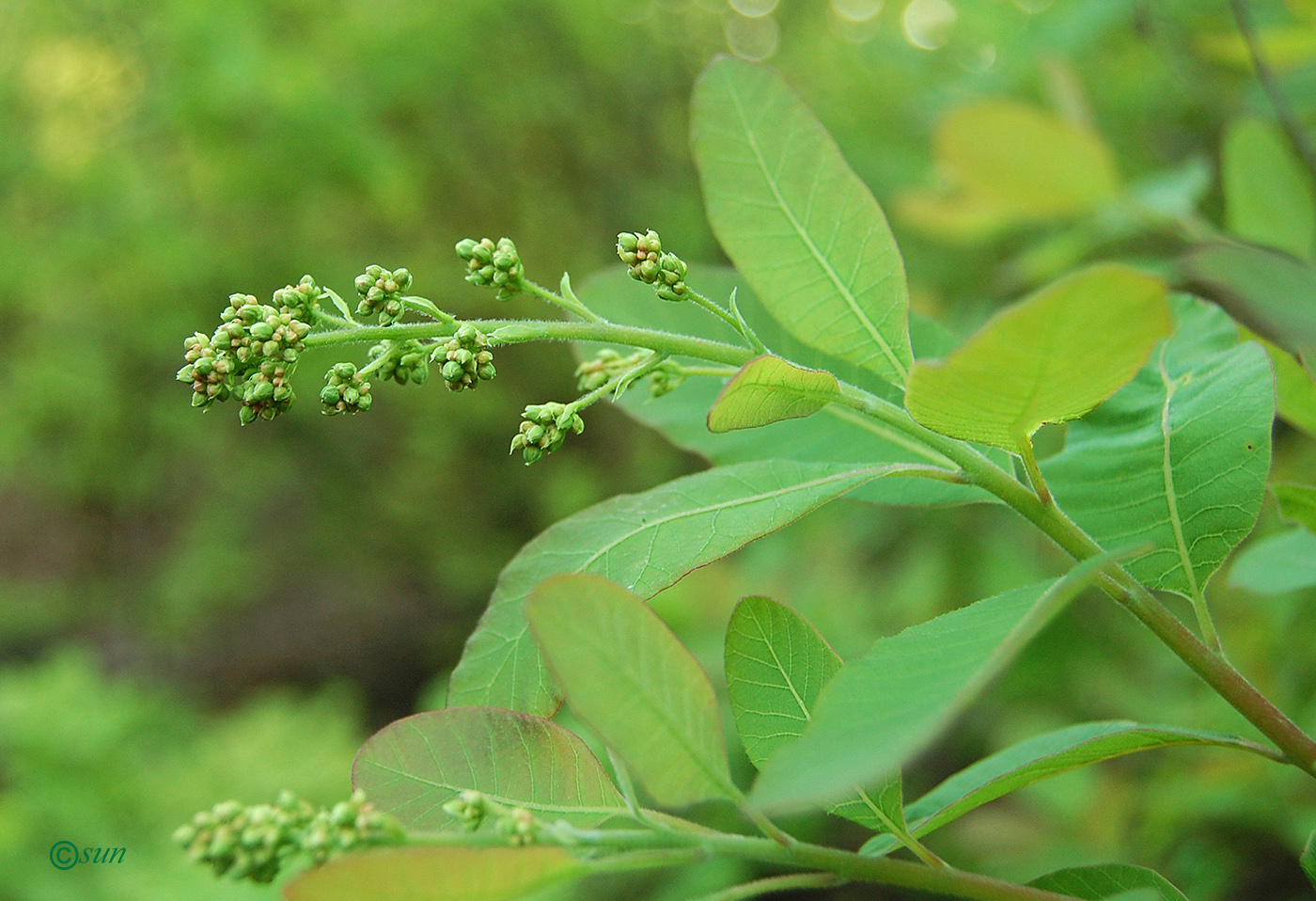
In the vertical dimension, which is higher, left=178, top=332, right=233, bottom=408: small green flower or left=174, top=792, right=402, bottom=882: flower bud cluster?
left=178, top=332, right=233, bottom=408: small green flower

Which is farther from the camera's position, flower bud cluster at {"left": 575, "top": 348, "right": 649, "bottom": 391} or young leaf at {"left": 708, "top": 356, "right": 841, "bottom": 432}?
flower bud cluster at {"left": 575, "top": 348, "right": 649, "bottom": 391}

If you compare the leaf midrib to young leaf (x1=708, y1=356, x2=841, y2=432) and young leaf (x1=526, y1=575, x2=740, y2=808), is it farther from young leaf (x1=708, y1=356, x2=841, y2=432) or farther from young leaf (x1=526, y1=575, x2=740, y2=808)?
young leaf (x1=526, y1=575, x2=740, y2=808)

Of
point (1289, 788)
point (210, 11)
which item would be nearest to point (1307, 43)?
point (1289, 788)

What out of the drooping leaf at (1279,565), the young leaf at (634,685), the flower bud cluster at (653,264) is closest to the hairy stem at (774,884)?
the young leaf at (634,685)

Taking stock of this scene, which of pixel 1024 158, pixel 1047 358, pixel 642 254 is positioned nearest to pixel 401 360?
pixel 642 254

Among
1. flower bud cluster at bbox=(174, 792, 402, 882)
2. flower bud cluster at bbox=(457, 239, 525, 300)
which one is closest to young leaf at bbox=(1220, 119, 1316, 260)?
flower bud cluster at bbox=(457, 239, 525, 300)

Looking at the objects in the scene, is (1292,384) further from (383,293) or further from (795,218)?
(383,293)

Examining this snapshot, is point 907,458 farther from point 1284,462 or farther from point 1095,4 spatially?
point 1284,462
